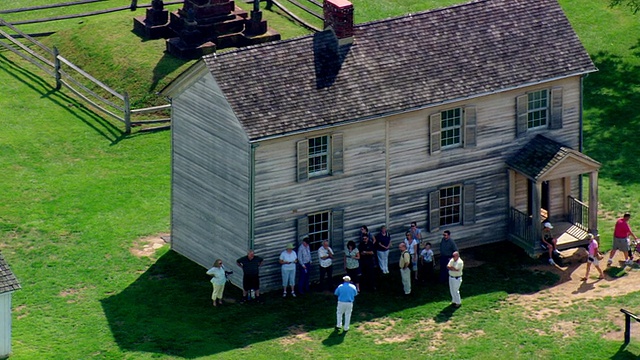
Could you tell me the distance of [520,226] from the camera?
5006 cm

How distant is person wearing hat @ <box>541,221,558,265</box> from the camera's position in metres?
48.9

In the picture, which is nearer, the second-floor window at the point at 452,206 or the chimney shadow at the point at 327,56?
the chimney shadow at the point at 327,56

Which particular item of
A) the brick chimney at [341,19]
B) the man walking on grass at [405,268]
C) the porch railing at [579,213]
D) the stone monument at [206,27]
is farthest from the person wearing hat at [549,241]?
the stone monument at [206,27]

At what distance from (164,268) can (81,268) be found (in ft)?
8.11

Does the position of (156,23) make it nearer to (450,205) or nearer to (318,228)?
(450,205)

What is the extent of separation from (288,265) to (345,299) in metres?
2.93

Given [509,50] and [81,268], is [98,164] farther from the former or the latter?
[509,50]

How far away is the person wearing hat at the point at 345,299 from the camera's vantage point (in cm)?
4406

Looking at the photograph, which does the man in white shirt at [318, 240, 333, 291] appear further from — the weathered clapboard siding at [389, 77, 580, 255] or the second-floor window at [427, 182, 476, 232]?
the second-floor window at [427, 182, 476, 232]

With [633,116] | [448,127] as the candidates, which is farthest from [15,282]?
[633,116]

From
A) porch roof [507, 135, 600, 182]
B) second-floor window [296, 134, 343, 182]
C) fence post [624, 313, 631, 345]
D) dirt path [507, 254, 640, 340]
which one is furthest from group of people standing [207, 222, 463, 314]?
fence post [624, 313, 631, 345]

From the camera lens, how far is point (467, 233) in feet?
165

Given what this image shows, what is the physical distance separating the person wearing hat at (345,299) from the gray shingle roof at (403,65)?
4923 millimetres

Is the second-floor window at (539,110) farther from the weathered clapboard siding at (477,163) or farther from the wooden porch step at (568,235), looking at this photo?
the wooden porch step at (568,235)
